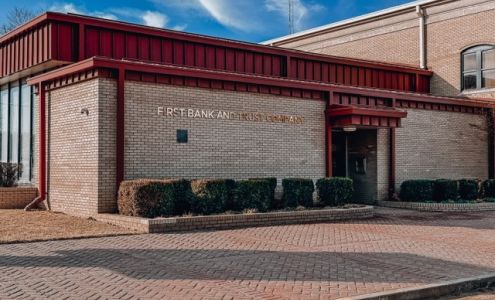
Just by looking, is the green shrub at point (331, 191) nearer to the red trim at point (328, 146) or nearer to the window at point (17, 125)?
the red trim at point (328, 146)

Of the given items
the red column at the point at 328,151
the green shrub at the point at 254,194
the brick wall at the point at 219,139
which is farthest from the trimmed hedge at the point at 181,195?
the red column at the point at 328,151

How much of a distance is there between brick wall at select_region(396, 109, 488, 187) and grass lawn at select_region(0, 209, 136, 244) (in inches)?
473

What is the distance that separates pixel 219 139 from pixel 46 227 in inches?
223

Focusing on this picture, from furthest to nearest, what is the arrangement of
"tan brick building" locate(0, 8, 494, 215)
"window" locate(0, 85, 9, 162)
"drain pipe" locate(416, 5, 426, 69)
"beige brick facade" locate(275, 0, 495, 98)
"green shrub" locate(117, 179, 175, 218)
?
1. "drain pipe" locate(416, 5, 426, 69)
2. "beige brick facade" locate(275, 0, 495, 98)
3. "window" locate(0, 85, 9, 162)
4. "tan brick building" locate(0, 8, 494, 215)
5. "green shrub" locate(117, 179, 175, 218)

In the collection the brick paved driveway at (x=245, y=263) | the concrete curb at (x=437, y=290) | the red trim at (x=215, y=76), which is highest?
the red trim at (x=215, y=76)

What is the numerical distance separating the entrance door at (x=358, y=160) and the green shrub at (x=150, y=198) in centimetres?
955

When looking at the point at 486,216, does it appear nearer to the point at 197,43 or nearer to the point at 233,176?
the point at 233,176

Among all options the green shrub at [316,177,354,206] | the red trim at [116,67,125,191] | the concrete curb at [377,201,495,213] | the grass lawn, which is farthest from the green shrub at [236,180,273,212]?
the concrete curb at [377,201,495,213]

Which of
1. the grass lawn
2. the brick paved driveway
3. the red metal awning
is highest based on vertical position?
the red metal awning

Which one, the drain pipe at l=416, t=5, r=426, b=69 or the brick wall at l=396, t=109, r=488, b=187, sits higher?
the drain pipe at l=416, t=5, r=426, b=69

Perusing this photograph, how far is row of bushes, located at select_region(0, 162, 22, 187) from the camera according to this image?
58.1 feet

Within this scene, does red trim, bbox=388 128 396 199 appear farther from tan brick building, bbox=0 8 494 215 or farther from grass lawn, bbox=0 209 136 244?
grass lawn, bbox=0 209 136 244

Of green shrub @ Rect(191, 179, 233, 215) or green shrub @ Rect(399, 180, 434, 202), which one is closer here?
green shrub @ Rect(191, 179, 233, 215)

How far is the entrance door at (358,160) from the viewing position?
798 inches
